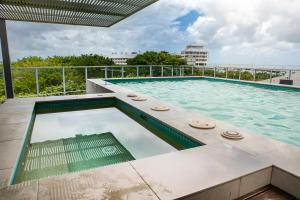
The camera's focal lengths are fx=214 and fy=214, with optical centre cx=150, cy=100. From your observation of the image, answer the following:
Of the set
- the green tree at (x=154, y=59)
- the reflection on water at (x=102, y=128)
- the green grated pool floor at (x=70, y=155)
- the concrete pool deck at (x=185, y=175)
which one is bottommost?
the green grated pool floor at (x=70, y=155)

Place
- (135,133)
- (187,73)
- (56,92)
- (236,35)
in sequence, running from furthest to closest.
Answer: (236,35), (187,73), (56,92), (135,133)

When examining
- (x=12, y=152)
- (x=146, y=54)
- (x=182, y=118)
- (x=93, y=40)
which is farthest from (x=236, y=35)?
(x=12, y=152)

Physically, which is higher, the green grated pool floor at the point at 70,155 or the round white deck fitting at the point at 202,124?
the round white deck fitting at the point at 202,124

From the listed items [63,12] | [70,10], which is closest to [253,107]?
[70,10]

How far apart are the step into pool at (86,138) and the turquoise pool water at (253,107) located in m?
1.85

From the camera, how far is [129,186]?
1462 mm

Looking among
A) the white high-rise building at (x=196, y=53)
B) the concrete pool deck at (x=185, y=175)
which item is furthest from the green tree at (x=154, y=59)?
the white high-rise building at (x=196, y=53)

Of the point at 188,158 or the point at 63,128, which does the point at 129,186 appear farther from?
the point at 63,128

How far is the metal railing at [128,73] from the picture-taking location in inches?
275

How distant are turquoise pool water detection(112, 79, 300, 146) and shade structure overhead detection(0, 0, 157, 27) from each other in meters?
2.69

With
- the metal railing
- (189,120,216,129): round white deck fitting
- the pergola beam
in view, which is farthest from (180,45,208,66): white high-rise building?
(189,120,216,129): round white deck fitting

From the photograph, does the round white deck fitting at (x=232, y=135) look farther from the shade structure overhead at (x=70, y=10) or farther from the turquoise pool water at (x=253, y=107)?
the shade structure overhead at (x=70, y=10)

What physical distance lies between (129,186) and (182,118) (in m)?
1.83

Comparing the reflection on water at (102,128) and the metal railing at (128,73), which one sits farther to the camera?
the metal railing at (128,73)
